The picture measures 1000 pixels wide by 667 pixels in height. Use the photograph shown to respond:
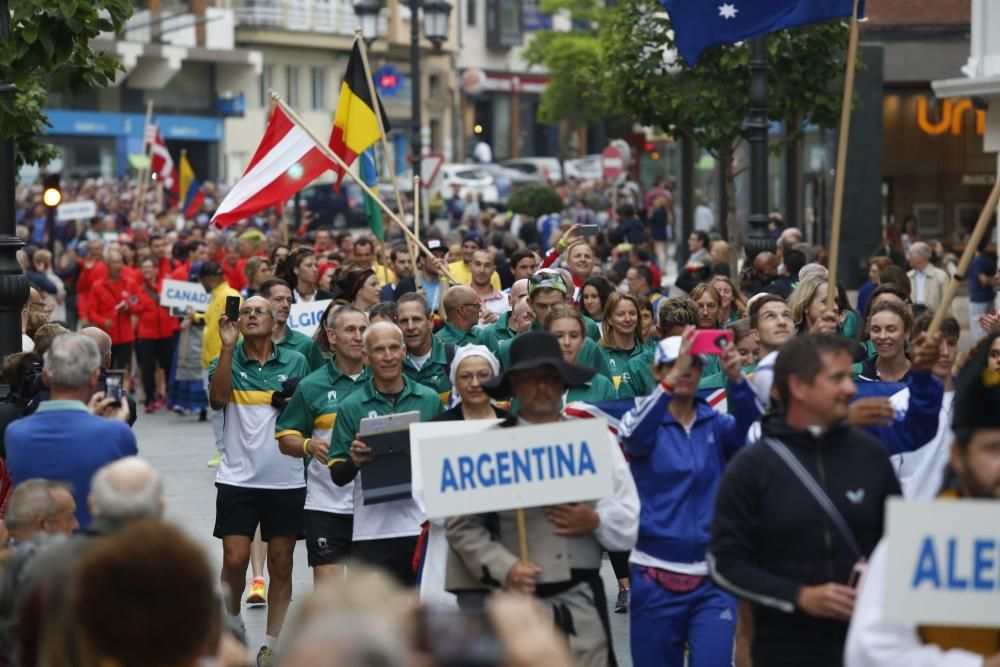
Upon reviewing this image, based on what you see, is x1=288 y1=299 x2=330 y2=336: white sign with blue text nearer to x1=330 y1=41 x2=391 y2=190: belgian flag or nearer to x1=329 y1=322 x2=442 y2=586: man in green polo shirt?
x1=330 y1=41 x2=391 y2=190: belgian flag

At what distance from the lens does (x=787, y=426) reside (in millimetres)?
5918

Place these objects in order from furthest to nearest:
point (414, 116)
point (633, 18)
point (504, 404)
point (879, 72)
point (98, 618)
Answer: point (879, 72), point (414, 116), point (633, 18), point (504, 404), point (98, 618)

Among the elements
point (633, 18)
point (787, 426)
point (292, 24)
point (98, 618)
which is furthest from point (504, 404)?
point (292, 24)

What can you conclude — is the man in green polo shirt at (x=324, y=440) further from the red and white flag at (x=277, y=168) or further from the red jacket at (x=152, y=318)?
the red jacket at (x=152, y=318)

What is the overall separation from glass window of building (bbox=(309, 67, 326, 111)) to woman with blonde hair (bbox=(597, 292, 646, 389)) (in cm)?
5691

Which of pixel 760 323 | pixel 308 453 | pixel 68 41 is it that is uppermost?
pixel 68 41

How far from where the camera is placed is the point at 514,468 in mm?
6512

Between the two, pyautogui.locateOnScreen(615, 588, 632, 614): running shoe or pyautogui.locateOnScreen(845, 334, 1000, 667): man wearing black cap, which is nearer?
pyautogui.locateOnScreen(845, 334, 1000, 667): man wearing black cap

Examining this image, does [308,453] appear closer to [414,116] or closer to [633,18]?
[633,18]

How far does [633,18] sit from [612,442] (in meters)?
17.3

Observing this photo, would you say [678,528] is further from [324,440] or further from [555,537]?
[324,440]

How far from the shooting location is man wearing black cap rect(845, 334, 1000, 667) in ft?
16.0

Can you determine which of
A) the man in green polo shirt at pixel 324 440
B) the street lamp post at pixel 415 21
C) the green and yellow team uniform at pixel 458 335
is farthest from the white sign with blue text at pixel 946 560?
the street lamp post at pixel 415 21

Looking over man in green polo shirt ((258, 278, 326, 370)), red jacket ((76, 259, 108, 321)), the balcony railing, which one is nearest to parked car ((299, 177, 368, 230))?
the balcony railing
